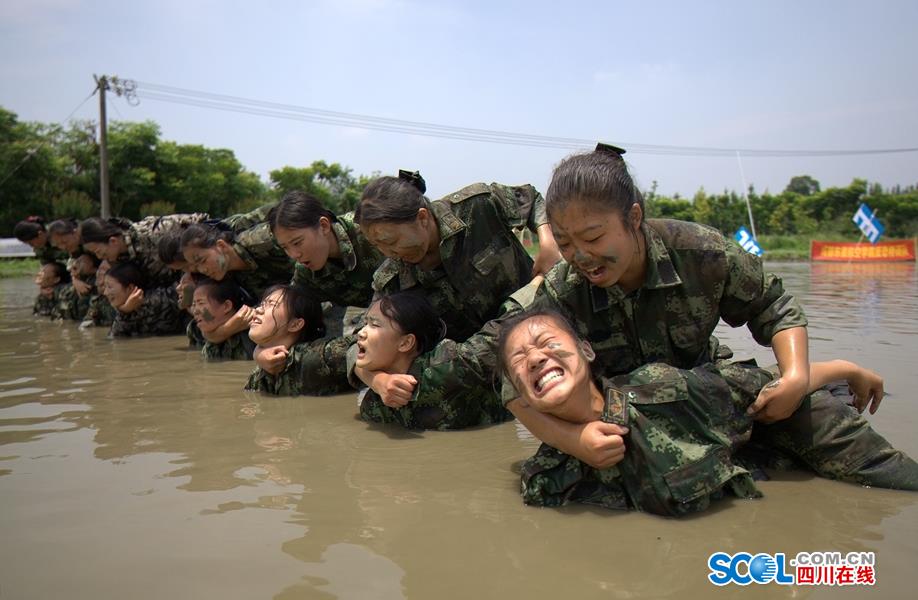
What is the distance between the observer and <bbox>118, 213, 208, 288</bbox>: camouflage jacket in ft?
24.9

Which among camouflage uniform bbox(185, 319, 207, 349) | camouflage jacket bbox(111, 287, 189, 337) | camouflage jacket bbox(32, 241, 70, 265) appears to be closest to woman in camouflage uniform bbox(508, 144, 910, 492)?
camouflage uniform bbox(185, 319, 207, 349)

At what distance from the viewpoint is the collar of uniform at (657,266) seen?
9.08 feet

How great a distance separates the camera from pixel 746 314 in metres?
2.86

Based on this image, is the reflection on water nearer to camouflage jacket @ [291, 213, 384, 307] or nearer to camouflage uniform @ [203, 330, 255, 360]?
camouflage jacket @ [291, 213, 384, 307]

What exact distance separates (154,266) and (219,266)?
8.13 feet

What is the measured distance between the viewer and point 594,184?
252cm

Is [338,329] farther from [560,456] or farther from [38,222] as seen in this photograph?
[38,222]

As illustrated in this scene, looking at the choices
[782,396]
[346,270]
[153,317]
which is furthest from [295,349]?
[153,317]

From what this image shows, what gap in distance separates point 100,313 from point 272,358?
16.9 feet

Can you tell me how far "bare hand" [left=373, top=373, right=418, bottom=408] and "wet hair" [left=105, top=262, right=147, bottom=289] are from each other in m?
4.98

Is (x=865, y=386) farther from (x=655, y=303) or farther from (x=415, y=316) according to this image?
(x=415, y=316)

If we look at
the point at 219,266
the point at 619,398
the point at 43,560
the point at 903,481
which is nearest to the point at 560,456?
the point at 619,398

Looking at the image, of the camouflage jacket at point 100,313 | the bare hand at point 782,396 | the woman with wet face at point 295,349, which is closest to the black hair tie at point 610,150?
the bare hand at point 782,396

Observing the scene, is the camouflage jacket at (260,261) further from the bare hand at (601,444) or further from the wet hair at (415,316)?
the bare hand at (601,444)
